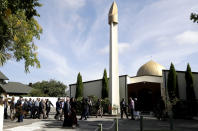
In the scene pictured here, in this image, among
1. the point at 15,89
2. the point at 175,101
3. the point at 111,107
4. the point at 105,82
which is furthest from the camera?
the point at 15,89

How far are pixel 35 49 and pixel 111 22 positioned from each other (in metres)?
14.1

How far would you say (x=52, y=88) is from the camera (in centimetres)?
6009

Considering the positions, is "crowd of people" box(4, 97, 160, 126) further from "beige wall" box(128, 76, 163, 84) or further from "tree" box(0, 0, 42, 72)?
"beige wall" box(128, 76, 163, 84)

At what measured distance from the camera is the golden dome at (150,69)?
3634cm

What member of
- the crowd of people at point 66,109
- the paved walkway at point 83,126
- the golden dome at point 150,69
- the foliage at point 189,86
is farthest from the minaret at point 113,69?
the golden dome at point 150,69

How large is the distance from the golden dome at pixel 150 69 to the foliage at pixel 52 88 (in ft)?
95.8

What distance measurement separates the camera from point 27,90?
51.2 meters

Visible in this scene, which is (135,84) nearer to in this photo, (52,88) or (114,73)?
(114,73)

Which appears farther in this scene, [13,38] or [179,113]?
[179,113]

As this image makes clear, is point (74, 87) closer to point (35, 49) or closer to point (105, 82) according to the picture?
point (105, 82)

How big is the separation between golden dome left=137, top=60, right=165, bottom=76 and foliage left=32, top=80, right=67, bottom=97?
29.2 metres

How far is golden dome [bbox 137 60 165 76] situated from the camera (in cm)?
3634

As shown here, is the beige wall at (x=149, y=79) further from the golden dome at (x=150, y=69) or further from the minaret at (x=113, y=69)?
the minaret at (x=113, y=69)

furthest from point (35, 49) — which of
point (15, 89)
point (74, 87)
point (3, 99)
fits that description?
point (15, 89)
